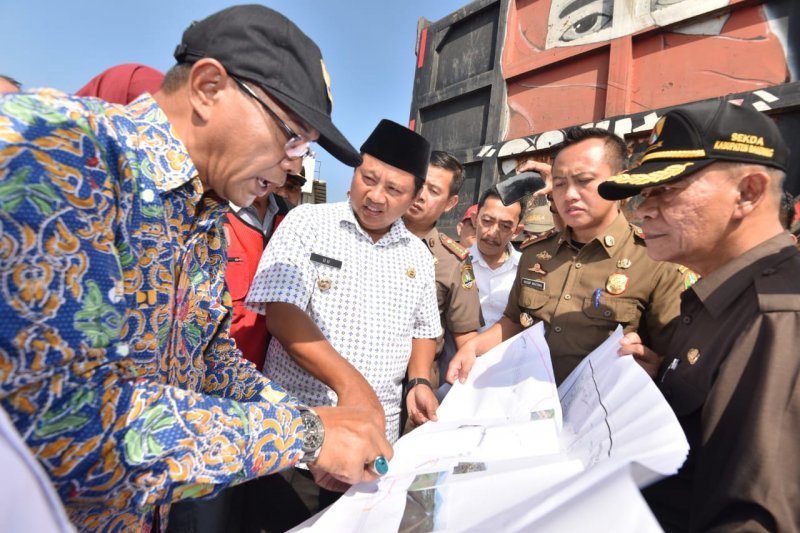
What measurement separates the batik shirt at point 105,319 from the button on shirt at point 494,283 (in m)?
2.49

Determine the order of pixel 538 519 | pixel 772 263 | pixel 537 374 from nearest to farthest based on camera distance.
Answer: pixel 538 519
pixel 772 263
pixel 537 374

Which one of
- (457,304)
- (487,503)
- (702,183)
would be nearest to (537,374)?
(487,503)

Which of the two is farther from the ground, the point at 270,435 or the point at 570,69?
the point at 570,69

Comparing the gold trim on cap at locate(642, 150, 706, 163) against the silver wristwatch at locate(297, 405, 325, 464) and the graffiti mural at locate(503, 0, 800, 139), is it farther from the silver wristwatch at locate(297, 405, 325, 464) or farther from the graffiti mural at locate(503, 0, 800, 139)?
the graffiti mural at locate(503, 0, 800, 139)

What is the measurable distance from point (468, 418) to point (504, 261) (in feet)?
7.31

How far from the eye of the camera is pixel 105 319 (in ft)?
1.93

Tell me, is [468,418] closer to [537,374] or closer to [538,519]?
[537,374]

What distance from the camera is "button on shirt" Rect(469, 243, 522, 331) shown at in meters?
3.12

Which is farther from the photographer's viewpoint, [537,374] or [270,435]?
[537,374]

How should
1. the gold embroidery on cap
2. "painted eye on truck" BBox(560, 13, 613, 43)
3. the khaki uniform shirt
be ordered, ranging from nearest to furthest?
the gold embroidery on cap → the khaki uniform shirt → "painted eye on truck" BBox(560, 13, 613, 43)

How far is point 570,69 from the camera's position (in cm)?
469

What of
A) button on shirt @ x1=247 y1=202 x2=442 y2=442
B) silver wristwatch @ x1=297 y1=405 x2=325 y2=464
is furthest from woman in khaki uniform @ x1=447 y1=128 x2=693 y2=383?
silver wristwatch @ x1=297 y1=405 x2=325 y2=464

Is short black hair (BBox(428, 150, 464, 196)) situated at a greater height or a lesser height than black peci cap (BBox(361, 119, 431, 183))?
greater

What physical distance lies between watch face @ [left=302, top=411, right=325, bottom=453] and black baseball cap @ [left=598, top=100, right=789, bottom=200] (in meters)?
1.03
